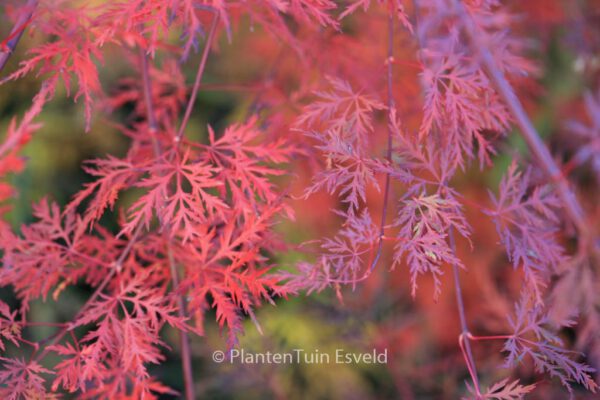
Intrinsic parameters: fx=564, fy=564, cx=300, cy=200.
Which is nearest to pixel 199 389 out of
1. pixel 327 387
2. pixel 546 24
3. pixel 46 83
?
pixel 327 387

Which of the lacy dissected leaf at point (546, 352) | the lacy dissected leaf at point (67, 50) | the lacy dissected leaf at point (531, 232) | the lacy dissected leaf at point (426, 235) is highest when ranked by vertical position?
the lacy dissected leaf at point (67, 50)

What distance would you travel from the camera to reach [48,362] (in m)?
1.75

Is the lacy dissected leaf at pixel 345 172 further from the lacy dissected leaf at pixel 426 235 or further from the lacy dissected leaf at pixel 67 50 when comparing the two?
the lacy dissected leaf at pixel 67 50

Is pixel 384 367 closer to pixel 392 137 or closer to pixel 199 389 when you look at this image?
pixel 199 389

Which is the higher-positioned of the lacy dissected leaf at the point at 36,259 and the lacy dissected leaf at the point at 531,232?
the lacy dissected leaf at the point at 36,259

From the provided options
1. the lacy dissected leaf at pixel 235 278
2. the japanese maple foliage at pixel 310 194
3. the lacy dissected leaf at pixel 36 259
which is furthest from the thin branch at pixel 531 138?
the lacy dissected leaf at pixel 36 259

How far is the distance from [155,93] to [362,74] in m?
0.41

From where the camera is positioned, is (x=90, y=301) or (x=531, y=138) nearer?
(x=531, y=138)

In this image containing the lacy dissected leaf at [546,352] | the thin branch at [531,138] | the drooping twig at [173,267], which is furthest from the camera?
the drooping twig at [173,267]

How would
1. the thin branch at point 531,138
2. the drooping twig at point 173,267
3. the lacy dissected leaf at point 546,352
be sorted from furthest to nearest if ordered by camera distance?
1. the drooping twig at point 173,267
2. the lacy dissected leaf at point 546,352
3. the thin branch at point 531,138

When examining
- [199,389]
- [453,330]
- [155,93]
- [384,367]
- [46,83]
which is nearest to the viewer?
[46,83]

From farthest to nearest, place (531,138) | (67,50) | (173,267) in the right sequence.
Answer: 1. (173,267)
2. (67,50)
3. (531,138)

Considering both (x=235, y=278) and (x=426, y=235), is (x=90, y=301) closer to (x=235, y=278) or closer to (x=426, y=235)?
(x=235, y=278)

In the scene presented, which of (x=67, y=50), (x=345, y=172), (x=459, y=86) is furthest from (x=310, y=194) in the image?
(x=67, y=50)
